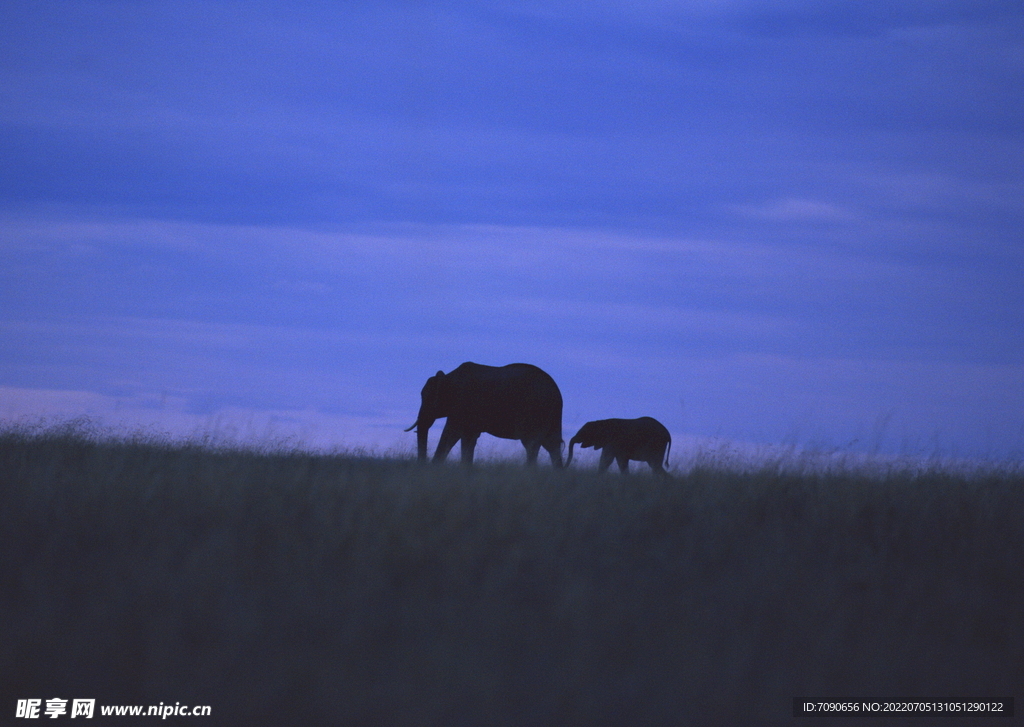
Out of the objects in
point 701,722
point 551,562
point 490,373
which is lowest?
point 701,722

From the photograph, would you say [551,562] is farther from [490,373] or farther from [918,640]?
[490,373]

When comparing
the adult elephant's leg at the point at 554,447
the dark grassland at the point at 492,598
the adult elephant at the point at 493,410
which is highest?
the adult elephant at the point at 493,410

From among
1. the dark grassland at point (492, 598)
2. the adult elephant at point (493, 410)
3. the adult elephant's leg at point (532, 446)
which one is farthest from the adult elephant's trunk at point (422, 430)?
the dark grassland at point (492, 598)

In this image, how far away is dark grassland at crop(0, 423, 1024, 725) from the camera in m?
4.29

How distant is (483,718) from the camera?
4.07 meters

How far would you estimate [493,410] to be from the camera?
1484 centimetres

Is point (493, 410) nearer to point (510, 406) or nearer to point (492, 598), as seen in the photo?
point (510, 406)

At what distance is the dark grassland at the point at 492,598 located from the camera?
4.29 metres

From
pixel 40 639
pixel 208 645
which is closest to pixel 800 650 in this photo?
pixel 208 645

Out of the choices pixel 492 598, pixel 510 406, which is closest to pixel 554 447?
pixel 510 406

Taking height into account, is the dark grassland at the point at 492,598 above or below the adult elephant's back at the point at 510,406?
below

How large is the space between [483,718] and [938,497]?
655 centimetres

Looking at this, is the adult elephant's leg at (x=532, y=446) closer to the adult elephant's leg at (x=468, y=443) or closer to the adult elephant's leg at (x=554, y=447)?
the adult elephant's leg at (x=554, y=447)

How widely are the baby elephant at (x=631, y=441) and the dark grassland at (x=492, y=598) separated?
18.0ft
